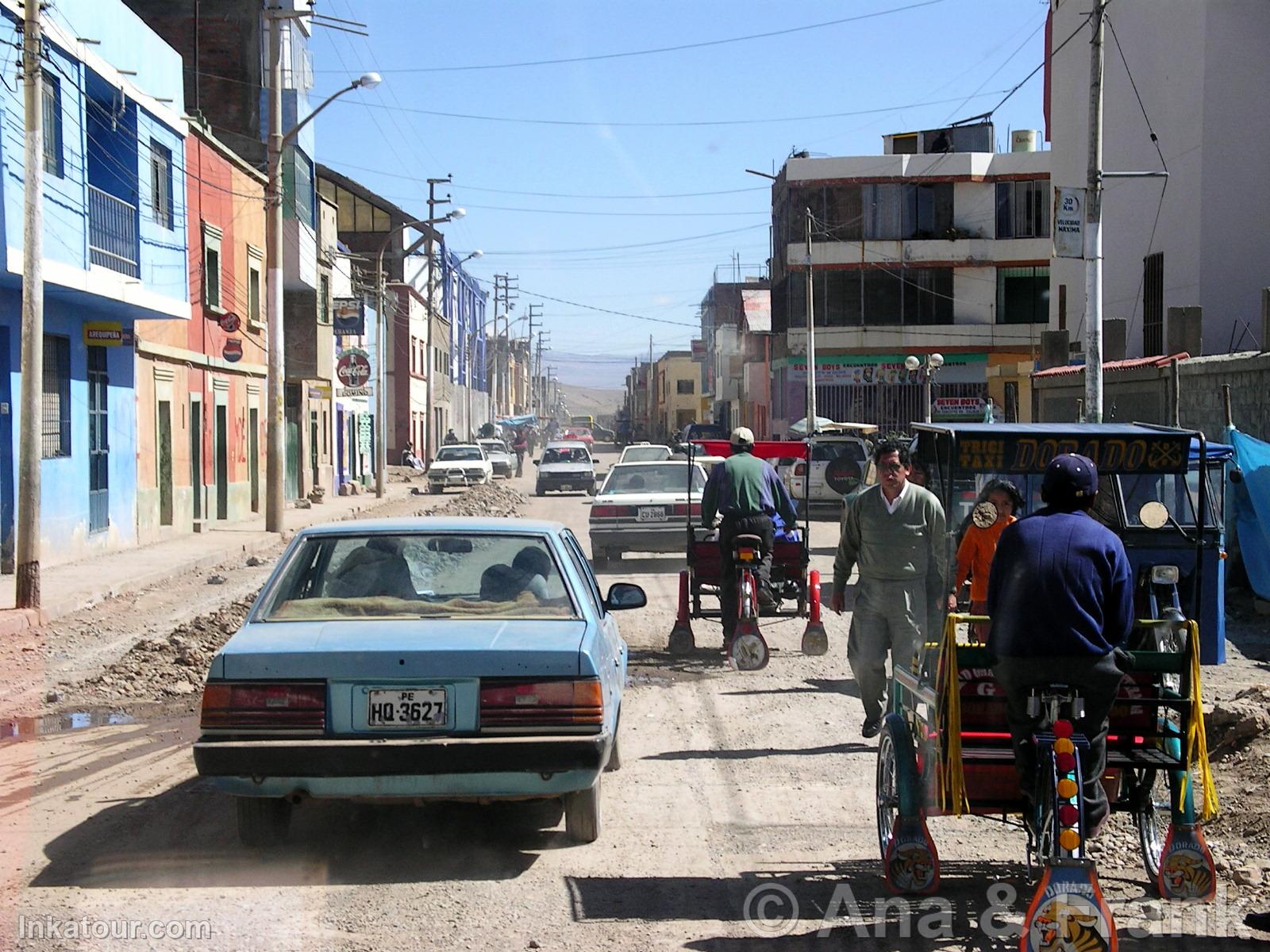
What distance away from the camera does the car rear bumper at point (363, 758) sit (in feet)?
17.8

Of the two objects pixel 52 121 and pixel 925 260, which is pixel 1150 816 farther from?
pixel 925 260

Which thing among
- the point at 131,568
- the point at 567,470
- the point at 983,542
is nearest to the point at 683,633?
the point at 983,542

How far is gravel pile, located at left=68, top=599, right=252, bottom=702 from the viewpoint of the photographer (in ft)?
33.6

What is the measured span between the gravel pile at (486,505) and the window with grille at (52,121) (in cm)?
1343

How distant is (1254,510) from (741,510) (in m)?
6.49

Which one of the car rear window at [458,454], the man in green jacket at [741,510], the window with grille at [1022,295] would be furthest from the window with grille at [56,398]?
the window with grille at [1022,295]

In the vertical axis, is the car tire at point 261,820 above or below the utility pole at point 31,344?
below

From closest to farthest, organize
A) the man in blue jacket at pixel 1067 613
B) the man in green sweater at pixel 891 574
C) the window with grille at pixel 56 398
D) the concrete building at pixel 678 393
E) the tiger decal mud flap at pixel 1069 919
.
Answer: the tiger decal mud flap at pixel 1069 919, the man in blue jacket at pixel 1067 613, the man in green sweater at pixel 891 574, the window with grille at pixel 56 398, the concrete building at pixel 678 393

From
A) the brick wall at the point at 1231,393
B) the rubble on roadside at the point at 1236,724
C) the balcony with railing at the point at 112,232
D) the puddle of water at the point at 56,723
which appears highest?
the balcony with railing at the point at 112,232

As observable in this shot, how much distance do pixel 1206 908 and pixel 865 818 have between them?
68.6 inches

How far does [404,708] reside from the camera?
5.53 m

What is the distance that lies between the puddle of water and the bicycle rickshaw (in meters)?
4.50

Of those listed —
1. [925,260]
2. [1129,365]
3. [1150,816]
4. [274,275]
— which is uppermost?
[925,260]

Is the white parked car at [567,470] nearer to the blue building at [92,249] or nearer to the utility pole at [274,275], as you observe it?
the utility pole at [274,275]
